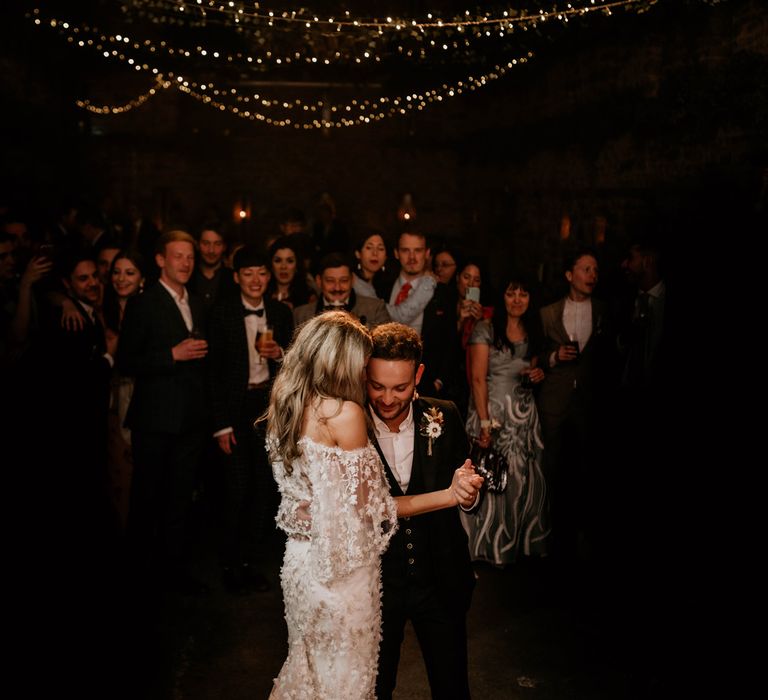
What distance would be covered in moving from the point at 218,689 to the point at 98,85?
12.6 meters

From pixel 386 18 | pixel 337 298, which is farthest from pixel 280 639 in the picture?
pixel 386 18

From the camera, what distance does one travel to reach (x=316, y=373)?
91.0 inches

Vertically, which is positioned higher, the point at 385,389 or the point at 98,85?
the point at 98,85

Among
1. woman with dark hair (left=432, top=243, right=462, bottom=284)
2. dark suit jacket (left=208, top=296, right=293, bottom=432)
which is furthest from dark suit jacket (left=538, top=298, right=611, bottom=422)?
dark suit jacket (left=208, top=296, right=293, bottom=432)

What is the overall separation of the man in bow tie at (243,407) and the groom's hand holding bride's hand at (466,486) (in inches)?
86.0

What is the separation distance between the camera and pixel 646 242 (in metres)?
5.17

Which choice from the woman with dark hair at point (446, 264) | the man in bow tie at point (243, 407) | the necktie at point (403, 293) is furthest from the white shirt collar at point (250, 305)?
the woman with dark hair at point (446, 264)

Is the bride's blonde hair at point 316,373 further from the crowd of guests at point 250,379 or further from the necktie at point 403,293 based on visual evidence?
the necktie at point 403,293

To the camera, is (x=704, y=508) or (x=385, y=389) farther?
(x=704, y=508)

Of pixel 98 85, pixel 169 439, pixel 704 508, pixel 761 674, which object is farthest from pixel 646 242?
pixel 98 85

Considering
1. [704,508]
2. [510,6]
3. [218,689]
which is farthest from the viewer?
[510,6]

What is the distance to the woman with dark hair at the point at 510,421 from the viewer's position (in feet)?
15.7

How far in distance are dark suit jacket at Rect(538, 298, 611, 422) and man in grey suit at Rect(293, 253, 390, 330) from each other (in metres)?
1.06

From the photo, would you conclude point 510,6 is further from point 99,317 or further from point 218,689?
point 218,689
